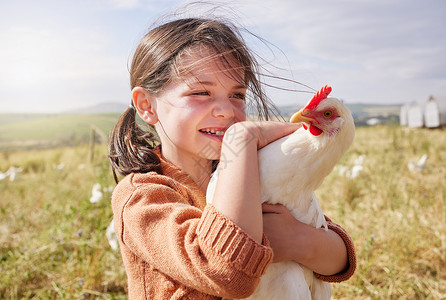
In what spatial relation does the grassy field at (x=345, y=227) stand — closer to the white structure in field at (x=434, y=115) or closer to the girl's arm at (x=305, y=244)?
the girl's arm at (x=305, y=244)

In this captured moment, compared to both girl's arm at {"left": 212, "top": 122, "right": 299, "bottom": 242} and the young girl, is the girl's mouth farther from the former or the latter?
girl's arm at {"left": 212, "top": 122, "right": 299, "bottom": 242}

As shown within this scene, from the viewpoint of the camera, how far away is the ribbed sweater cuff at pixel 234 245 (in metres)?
0.96

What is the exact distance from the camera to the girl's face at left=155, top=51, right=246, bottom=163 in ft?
4.19

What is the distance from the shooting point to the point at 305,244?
1.17 m

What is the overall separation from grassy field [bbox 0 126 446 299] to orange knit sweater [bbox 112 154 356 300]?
48.9 inches

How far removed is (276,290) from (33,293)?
2024 mm

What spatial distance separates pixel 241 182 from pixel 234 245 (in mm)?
169

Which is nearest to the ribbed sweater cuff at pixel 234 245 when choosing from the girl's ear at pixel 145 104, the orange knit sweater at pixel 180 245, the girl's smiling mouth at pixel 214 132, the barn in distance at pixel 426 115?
the orange knit sweater at pixel 180 245

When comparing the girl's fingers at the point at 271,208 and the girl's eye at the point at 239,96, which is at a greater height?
the girl's eye at the point at 239,96

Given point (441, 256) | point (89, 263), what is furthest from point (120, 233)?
point (441, 256)

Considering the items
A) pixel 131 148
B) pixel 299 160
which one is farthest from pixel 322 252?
pixel 131 148

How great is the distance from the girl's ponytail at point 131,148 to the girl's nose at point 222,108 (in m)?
0.32

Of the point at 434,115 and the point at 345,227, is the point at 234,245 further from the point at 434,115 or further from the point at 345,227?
the point at 434,115

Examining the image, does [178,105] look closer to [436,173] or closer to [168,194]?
[168,194]
